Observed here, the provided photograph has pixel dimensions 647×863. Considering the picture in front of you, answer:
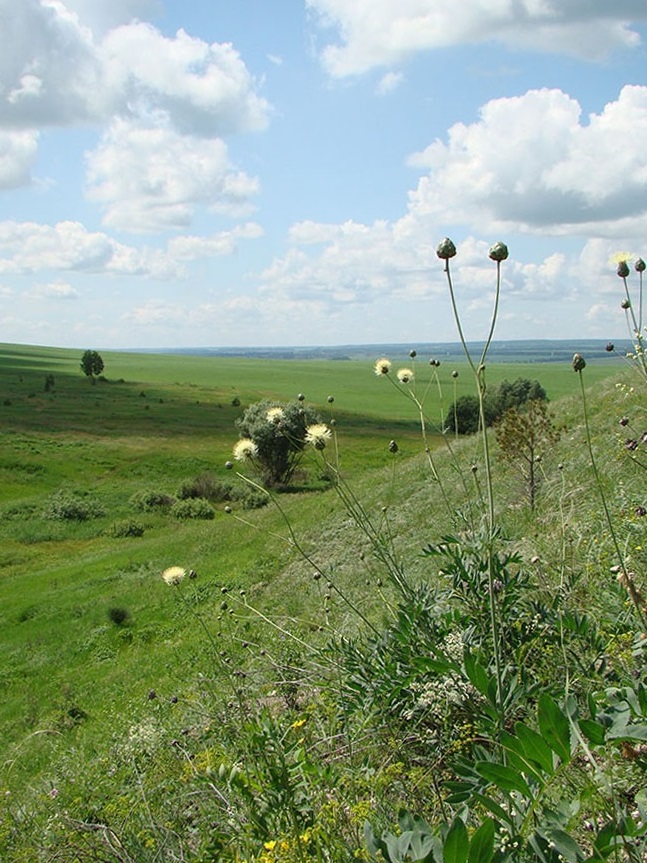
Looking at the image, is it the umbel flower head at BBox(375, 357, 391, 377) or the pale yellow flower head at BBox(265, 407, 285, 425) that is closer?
the pale yellow flower head at BBox(265, 407, 285, 425)

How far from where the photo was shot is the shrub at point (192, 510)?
41000 mm

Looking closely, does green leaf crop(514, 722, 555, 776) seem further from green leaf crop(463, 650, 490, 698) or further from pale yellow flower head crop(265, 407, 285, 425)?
pale yellow flower head crop(265, 407, 285, 425)

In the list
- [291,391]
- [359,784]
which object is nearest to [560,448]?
[359,784]

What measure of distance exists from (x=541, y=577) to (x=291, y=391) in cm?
12449

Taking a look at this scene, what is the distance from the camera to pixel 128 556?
30.3m

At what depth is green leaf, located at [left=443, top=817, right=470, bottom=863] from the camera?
4.34 ft

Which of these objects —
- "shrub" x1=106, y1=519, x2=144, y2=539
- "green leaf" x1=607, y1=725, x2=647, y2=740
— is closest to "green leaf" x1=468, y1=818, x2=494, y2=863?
"green leaf" x1=607, y1=725, x2=647, y2=740

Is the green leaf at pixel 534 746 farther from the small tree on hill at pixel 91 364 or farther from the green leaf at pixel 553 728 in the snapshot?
the small tree on hill at pixel 91 364

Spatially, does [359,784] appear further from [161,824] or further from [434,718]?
[161,824]

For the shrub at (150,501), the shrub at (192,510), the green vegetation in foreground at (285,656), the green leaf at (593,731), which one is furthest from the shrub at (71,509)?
the green leaf at (593,731)

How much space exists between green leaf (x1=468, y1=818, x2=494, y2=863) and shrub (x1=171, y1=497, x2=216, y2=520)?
4009cm

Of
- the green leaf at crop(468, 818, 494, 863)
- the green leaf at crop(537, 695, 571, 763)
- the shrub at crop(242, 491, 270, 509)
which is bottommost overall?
the shrub at crop(242, 491, 270, 509)

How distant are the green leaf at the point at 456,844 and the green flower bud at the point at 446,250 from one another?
5.41 feet

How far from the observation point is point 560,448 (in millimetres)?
15484
